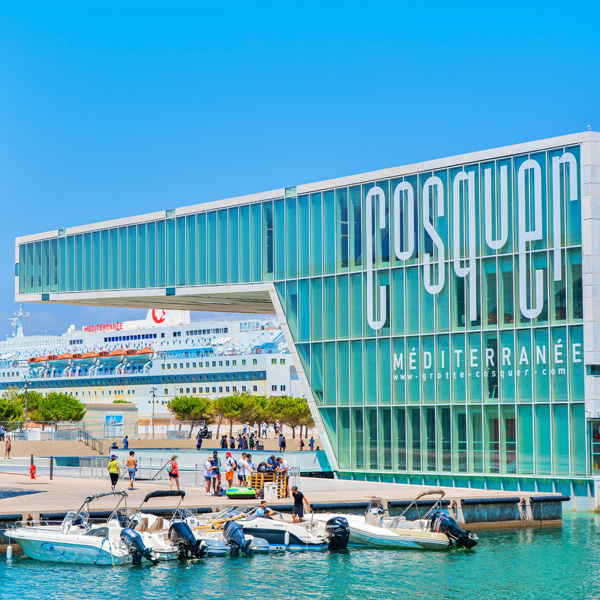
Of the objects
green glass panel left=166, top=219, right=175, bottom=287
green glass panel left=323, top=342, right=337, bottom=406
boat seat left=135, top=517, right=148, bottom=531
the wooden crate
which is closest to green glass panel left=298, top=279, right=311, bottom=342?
green glass panel left=323, top=342, right=337, bottom=406

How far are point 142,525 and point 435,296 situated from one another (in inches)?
956

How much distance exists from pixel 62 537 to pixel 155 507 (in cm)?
441

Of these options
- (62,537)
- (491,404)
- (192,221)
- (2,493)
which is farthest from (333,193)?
(62,537)

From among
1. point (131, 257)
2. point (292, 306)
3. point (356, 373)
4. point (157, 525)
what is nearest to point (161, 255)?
point (131, 257)

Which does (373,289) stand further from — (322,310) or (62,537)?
(62,537)

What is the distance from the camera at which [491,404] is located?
5025 cm

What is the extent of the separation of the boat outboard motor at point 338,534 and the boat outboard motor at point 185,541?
443 centimetres

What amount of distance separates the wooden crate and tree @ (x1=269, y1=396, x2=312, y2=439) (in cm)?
10307

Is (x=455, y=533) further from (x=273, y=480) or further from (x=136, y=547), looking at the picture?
(x=136, y=547)

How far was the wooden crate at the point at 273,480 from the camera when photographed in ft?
136

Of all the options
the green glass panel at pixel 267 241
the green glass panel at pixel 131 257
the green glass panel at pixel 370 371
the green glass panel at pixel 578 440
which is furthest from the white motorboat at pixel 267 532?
the green glass panel at pixel 131 257

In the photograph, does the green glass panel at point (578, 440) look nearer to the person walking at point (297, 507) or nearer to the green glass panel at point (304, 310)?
the person walking at point (297, 507)

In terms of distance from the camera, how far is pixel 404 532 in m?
35.2

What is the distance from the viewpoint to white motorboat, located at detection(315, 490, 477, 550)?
34719 millimetres
